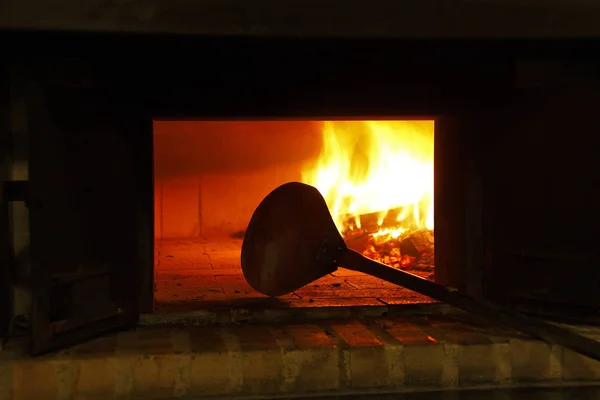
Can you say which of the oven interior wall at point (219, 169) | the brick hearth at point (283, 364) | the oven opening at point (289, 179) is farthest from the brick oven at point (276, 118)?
the oven interior wall at point (219, 169)

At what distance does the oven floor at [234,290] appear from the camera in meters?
2.78

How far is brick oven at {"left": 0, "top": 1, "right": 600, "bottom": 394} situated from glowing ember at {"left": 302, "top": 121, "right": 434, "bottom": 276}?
1479 millimetres

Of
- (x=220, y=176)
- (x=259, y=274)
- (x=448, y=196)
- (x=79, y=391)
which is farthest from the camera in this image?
(x=220, y=176)

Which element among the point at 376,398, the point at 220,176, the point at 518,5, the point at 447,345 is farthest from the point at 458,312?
the point at 220,176

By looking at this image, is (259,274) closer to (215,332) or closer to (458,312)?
(215,332)

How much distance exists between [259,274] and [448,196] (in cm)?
99

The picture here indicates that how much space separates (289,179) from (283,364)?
139 inches

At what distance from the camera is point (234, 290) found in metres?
3.13

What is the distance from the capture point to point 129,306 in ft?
7.84

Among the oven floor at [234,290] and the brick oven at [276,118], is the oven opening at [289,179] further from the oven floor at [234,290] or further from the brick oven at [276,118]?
the brick oven at [276,118]

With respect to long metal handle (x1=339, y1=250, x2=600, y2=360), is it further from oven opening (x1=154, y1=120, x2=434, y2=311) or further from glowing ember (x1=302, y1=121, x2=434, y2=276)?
glowing ember (x1=302, y1=121, x2=434, y2=276)

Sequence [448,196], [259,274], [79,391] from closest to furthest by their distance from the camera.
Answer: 1. [79,391]
2. [259,274]
3. [448,196]

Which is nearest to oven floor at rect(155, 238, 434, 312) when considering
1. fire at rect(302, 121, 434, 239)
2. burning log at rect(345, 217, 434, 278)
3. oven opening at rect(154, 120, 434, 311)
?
oven opening at rect(154, 120, 434, 311)

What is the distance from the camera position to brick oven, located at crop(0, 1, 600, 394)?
2.08m
